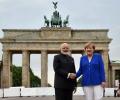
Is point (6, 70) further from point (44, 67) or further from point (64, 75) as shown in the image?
point (64, 75)

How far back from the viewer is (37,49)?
3430 inches

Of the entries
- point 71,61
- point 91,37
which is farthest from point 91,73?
point 91,37

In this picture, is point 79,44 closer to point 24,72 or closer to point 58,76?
point 24,72

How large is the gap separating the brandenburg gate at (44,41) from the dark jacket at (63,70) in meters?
72.9

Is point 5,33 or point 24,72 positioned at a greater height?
point 5,33

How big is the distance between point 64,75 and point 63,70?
0.44 feet

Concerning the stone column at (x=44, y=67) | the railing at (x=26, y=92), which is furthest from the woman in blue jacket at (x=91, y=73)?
the stone column at (x=44, y=67)

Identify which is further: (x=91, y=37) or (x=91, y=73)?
(x=91, y=37)

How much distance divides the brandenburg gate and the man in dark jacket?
72.9 metres

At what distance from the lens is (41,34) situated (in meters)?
87.4

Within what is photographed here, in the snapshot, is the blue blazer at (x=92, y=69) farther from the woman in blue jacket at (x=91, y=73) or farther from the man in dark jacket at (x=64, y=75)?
the man in dark jacket at (x=64, y=75)

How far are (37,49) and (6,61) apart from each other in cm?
534

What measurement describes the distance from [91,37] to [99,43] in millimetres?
1772

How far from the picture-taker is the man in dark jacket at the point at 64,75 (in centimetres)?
1298
